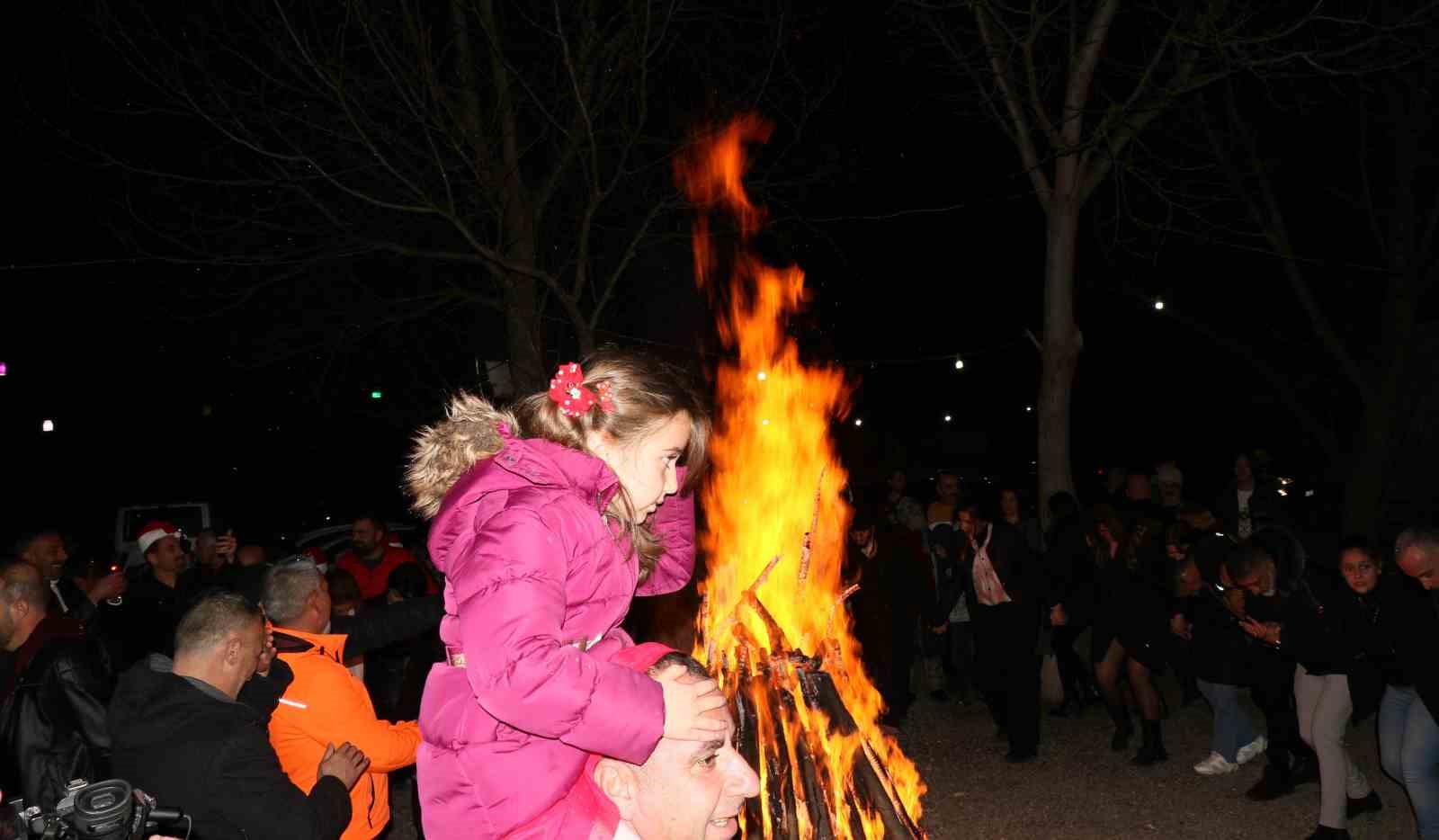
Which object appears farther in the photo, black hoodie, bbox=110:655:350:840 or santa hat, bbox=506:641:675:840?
black hoodie, bbox=110:655:350:840

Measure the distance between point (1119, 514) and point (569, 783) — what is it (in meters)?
8.52

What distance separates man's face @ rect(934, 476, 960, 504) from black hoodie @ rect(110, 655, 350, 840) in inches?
346

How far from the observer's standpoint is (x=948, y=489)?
12.0 meters

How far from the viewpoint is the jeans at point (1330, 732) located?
265 inches

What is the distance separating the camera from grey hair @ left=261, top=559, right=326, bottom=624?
4773mm

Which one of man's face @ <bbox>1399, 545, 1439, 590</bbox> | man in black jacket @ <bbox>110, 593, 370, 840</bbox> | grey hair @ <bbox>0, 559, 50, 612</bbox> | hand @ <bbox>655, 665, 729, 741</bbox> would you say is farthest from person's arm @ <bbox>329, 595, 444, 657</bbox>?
man's face @ <bbox>1399, 545, 1439, 590</bbox>

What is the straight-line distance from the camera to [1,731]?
471 cm

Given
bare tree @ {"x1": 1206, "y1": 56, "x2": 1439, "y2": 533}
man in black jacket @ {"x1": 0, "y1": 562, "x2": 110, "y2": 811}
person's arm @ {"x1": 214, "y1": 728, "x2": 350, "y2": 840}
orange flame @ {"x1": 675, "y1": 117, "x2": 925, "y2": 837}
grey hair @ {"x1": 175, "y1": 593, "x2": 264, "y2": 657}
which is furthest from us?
bare tree @ {"x1": 1206, "y1": 56, "x2": 1439, "y2": 533}

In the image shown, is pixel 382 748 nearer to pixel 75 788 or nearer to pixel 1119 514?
pixel 75 788

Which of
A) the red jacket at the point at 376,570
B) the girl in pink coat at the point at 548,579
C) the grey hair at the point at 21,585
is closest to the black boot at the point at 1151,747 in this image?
the red jacket at the point at 376,570

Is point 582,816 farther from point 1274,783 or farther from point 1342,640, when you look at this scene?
point 1274,783

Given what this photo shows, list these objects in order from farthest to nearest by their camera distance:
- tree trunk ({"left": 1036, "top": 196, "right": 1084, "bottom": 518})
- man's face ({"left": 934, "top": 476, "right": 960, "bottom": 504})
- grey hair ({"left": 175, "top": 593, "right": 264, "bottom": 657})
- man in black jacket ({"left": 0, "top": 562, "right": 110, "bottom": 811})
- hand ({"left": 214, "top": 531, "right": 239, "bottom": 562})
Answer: man's face ({"left": 934, "top": 476, "right": 960, "bottom": 504}) → tree trunk ({"left": 1036, "top": 196, "right": 1084, "bottom": 518}) → hand ({"left": 214, "top": 531, "right": 239, "bottom": 562}) → man in black jacket ({"left": 0, "top": 562, "right": 110, "bottom": 811}) → grey hair ({"left": 175, "top": 593, "right": 264, "bottom": 657})

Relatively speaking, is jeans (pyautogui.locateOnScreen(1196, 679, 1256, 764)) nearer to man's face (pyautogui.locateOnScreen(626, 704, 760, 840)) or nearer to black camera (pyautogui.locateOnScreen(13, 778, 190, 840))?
man's face (pyautogui.locateOnScreen(626, 704, 760, 840))

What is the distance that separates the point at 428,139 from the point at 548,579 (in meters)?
9.26
